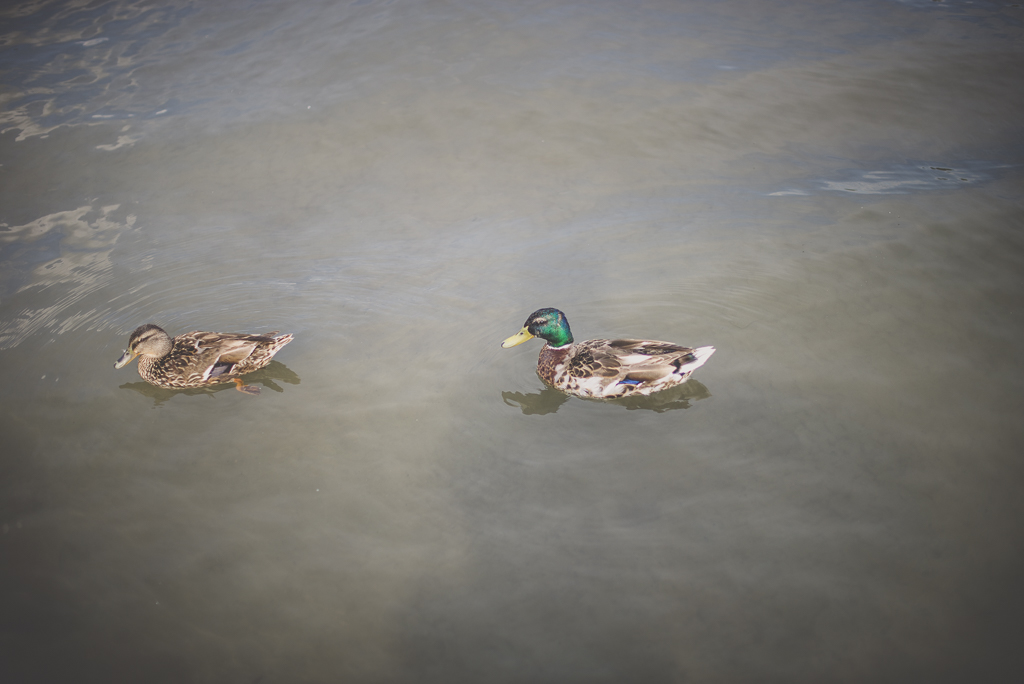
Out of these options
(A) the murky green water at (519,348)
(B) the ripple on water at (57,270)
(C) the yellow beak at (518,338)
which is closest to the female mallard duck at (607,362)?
(C) the yellow beak at (518,338)

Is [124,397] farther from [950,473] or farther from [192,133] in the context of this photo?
[950,473]

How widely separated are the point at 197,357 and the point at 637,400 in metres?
3.28

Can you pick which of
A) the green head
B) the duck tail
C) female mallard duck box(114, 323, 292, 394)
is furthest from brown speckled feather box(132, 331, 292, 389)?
the duck tail

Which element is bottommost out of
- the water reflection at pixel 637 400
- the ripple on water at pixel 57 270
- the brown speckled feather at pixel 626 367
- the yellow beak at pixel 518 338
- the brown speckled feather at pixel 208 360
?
the water reflection at pixel 637 400

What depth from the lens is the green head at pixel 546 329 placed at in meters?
4.64

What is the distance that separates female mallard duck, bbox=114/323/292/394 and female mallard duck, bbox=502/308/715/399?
6.22ft

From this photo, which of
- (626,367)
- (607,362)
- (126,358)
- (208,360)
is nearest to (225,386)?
(208,360)

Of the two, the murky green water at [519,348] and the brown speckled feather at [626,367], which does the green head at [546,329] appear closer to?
the brown speckled feather at [626,367]

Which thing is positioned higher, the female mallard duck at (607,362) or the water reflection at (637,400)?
the female mallard duck at (607,362)

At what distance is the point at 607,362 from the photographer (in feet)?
14.2

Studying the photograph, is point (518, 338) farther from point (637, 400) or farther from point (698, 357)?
point (698, 357)

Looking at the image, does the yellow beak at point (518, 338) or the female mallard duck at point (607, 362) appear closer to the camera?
the female mallard duck at point (607, 362)

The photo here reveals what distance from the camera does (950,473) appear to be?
360cm

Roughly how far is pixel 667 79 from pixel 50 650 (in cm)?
824
